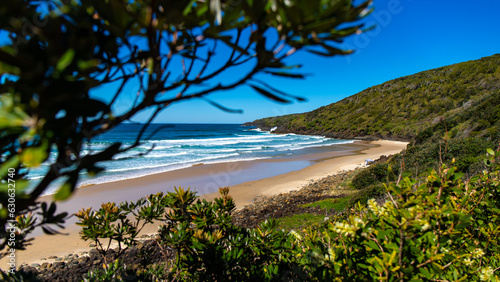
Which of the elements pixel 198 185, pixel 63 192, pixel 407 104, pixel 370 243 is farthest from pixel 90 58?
pixel 407 104

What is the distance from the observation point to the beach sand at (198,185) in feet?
22.2

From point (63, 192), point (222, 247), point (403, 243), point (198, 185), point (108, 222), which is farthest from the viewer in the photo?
point (198, 185)

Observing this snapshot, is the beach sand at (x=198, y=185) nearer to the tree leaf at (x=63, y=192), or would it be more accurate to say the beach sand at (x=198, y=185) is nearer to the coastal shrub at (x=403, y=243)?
the coastal shrub at (x=403, y=243)

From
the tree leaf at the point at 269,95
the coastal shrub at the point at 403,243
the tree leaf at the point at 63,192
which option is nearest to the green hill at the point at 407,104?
the coastal shrub at the point at 403,243

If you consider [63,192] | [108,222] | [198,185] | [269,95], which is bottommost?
[198,185]

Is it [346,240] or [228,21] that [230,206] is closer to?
[346,240]

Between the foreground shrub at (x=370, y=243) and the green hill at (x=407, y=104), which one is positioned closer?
the foreground shrub at (x=370, y=243)

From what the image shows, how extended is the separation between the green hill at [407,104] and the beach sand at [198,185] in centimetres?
1977

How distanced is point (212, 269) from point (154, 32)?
1.53m

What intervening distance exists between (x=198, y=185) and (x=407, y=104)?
5442cm

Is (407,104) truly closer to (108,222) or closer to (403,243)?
(403,243)

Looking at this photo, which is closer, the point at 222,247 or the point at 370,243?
the point at 370,243

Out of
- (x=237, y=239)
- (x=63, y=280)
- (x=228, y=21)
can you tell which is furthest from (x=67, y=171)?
(x=63, y=280)

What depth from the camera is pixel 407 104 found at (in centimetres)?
5128
